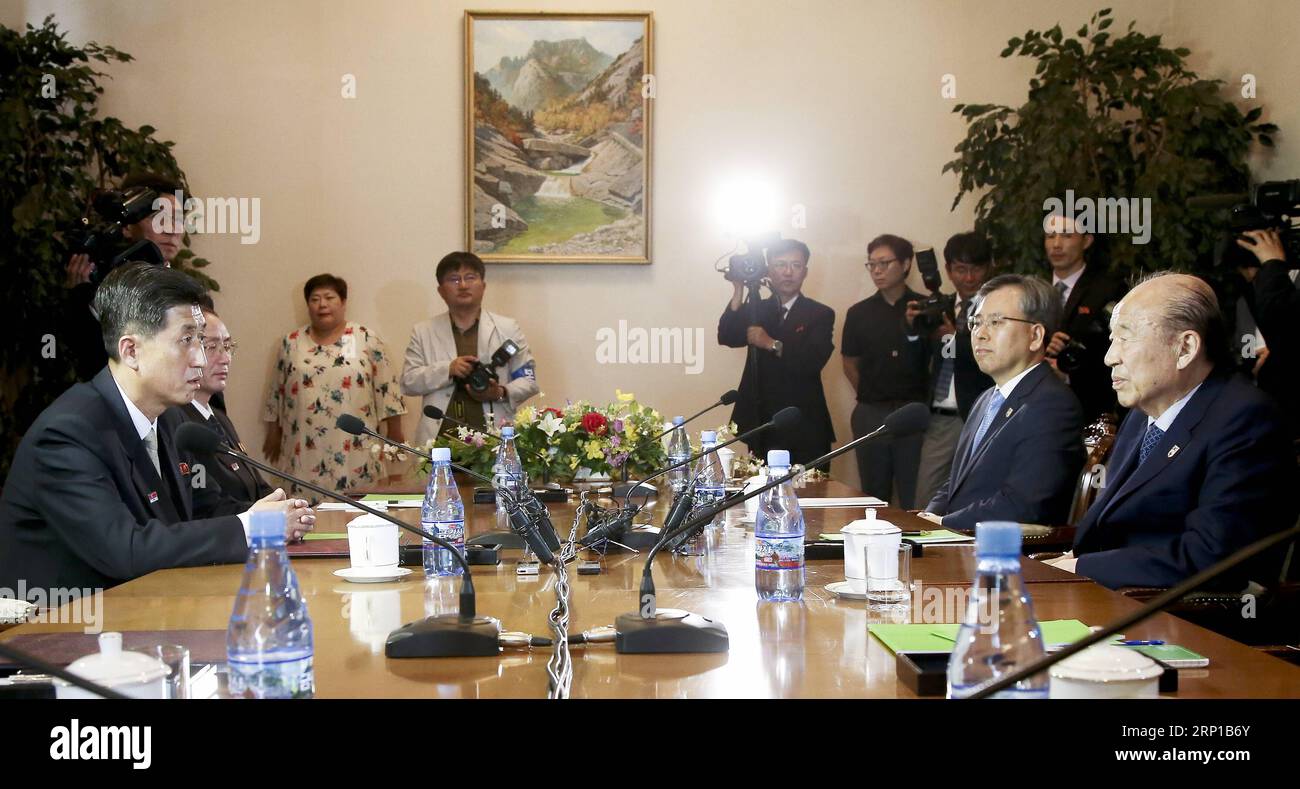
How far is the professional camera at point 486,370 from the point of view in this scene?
5.20 metres

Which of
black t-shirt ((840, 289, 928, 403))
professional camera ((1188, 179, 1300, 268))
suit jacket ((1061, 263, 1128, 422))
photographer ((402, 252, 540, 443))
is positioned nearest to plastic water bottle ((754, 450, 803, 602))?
professional camera ((1188, 179, 1300, 268))

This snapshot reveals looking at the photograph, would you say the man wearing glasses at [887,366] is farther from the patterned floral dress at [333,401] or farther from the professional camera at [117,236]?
the professional camera at [117,236]

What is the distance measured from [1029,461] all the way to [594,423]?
4.20 ft

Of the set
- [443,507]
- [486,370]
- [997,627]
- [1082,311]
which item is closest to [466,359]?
[486,370]

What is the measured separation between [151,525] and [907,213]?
470 centimetres

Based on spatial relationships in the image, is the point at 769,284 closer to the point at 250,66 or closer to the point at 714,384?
the point at 714,384

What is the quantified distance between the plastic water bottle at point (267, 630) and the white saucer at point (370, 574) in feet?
2.79

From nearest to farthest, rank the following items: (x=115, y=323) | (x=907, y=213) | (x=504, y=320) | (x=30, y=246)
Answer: (x=115, y=323)
(x=30, y=246)
(x=504, y=320)
(x=907, y=213)

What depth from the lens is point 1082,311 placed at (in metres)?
4.64

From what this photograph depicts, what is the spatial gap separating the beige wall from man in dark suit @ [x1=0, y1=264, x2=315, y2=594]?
12.1ft

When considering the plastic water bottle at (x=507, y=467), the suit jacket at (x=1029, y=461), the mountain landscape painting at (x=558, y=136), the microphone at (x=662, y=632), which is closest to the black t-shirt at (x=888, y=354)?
the mountain landscape painting at (x=558, y=136)

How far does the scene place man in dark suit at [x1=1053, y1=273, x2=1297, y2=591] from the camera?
241 centimetres
